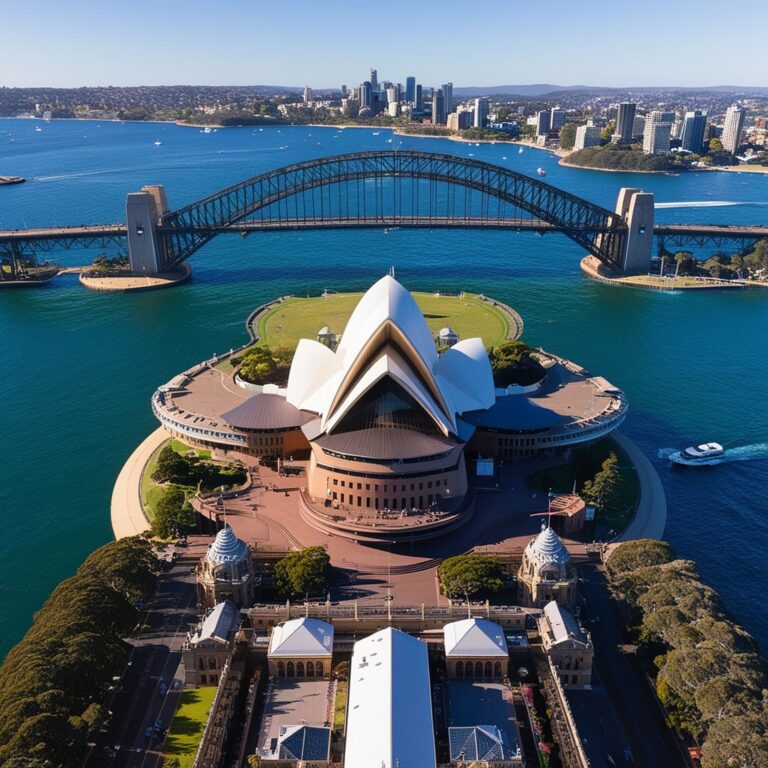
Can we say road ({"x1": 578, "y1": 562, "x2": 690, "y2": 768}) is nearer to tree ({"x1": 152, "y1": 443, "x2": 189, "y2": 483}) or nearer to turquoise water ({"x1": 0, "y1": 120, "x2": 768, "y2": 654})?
turquoise water ({"x1": 0, "y1": 120, "x2": 768, "y2": 654})

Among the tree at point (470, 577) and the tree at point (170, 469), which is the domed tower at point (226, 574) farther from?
the tree at point (170, 469)

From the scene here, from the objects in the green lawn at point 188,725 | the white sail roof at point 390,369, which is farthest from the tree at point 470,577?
the green lawn at point 188,725

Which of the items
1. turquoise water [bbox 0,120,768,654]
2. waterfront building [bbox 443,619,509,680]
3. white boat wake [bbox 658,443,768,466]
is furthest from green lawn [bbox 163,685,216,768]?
white boat wake [bbox 658,443,768,466]

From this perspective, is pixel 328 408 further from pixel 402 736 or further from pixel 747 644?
pixel 747 644

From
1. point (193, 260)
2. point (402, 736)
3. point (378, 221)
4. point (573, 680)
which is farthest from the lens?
point (193, 260)

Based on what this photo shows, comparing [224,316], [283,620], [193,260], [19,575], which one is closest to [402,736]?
[283,620]

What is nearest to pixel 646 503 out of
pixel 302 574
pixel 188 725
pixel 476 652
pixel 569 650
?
pixel 569 650

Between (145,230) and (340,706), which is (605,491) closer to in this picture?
(340,706)
